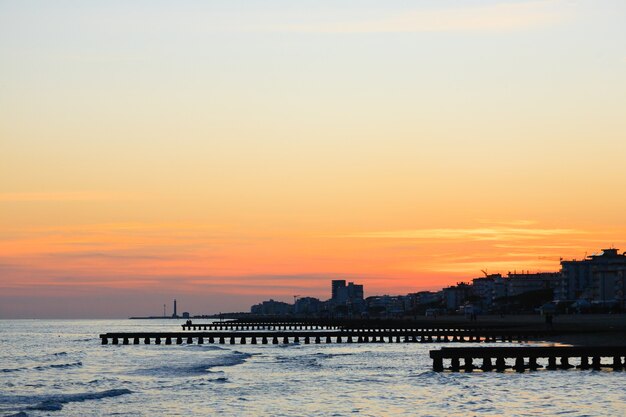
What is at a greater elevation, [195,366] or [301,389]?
[195,366]

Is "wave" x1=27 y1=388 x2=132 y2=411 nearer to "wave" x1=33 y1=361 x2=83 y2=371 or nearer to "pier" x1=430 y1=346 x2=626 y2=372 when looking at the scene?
"pier" x1=430 y1=346 x2=626 y2=372

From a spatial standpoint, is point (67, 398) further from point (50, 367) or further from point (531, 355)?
point (50, 367)

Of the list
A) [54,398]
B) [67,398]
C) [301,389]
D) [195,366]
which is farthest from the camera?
[195,366]

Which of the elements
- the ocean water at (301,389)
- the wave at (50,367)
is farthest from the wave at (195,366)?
the wave at (50,367)

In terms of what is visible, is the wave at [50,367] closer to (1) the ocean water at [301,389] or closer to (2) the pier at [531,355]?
(1) the ocean water at [301,389]

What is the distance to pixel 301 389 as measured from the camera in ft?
160

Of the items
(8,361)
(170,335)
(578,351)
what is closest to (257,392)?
(578,351)

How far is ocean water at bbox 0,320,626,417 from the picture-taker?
3919 cm

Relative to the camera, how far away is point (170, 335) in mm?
99438

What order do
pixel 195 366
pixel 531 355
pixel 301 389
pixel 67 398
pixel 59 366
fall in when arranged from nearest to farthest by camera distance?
pixel 67 398 < pixel 301 389 < pixel 531 355 < pixel 195 366 < pixel 59 366

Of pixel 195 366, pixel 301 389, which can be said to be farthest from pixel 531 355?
pixel 195 366

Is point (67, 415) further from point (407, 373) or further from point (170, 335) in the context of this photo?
point (170, 335)

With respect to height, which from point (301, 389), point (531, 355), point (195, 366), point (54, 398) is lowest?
point (54, 398)

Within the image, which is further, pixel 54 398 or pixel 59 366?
pixel 59 366
